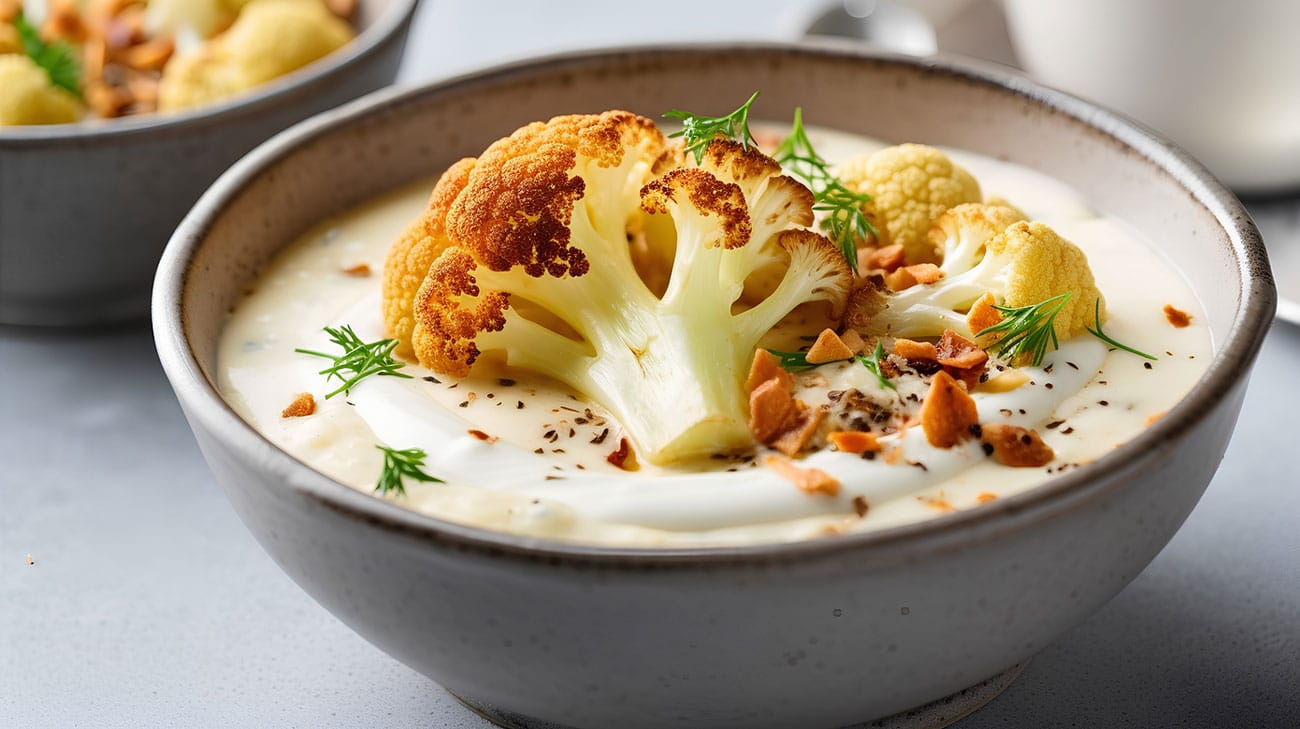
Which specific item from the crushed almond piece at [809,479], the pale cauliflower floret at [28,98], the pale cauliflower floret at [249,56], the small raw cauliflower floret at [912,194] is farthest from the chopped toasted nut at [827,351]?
the pale cauliflower floret at [28,98]

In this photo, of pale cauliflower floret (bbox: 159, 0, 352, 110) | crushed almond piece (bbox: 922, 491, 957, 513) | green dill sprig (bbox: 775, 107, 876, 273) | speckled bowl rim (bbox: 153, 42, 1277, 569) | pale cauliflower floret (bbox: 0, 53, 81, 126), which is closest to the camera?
speckled bowl rim (bbox: 153, 42, 1277, 569)

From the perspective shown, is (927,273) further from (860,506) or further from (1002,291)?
(860,506)

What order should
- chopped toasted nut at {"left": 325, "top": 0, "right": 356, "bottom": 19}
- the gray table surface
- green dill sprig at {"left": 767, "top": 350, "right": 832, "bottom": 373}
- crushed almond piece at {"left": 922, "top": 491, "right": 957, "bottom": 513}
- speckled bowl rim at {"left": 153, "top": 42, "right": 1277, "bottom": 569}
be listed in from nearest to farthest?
speckled bowl rim at {"left": 153, "top": 42, "right": 1277, "bottom": 569} → crushed almond piece at {"left": 922, "top": 491, "right": 957, "bottom": 513} → green dill sprig at {"left": 767, "top": 350, "right": 832, "bottom": 373} → the gray table surface → chopped toasted nut at {"left": 325, "top": 0, "right": 356, "bottom": 19}

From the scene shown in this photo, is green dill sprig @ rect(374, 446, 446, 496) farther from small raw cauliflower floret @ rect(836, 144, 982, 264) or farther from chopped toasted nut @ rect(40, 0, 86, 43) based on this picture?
chopped toasted nut @ rect(40, 0, 86, 43)

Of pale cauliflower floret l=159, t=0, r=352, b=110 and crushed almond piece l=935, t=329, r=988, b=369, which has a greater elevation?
crushed almond piece l=935, t=329, r=988, b=369

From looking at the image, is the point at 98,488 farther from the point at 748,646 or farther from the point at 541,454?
the point at 748,646

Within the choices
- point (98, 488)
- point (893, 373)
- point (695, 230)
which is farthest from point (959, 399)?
point (98, 488)

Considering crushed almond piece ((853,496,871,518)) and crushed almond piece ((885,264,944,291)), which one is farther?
crushed almond piece ((885,264,944,291))

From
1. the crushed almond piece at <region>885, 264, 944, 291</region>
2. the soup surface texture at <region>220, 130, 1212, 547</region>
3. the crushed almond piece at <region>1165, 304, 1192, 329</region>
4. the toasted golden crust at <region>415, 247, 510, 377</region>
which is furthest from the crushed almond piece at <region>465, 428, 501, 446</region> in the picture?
the crushed almond piece at <region>1165, 304, 1192, 329</region>
